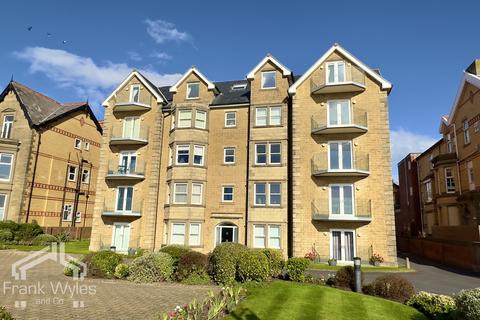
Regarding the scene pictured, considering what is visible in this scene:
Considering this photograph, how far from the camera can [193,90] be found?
28.4 m

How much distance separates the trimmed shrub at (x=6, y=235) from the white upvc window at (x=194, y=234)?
15.5 m

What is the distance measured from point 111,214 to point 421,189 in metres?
35.5

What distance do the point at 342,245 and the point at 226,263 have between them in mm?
10792

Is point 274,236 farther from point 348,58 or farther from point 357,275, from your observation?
point 348,58

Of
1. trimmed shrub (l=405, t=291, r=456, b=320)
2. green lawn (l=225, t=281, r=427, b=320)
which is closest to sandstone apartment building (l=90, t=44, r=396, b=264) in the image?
green lawn (l=225, t=281, r=427, b=320)

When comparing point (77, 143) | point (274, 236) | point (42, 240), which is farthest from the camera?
point (77, 143)

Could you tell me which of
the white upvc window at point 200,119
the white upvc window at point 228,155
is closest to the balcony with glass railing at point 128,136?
the white upvc window at point 200,119

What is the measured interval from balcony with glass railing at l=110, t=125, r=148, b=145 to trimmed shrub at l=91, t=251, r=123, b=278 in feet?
41.4

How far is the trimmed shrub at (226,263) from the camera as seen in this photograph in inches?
585

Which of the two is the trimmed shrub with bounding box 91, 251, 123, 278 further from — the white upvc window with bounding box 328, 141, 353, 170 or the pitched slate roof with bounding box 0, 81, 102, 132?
the pitched slate roof with bounding box 0, 81, 102, 132

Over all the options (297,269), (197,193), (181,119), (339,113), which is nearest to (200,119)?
(181,119)

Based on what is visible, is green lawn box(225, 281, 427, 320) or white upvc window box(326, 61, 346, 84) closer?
green lawn box(225, 281, 427, 320)

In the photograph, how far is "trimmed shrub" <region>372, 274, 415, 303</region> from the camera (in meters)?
12.6

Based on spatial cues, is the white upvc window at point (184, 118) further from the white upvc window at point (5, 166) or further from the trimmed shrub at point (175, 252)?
the white upvc window at point (5, 166)
